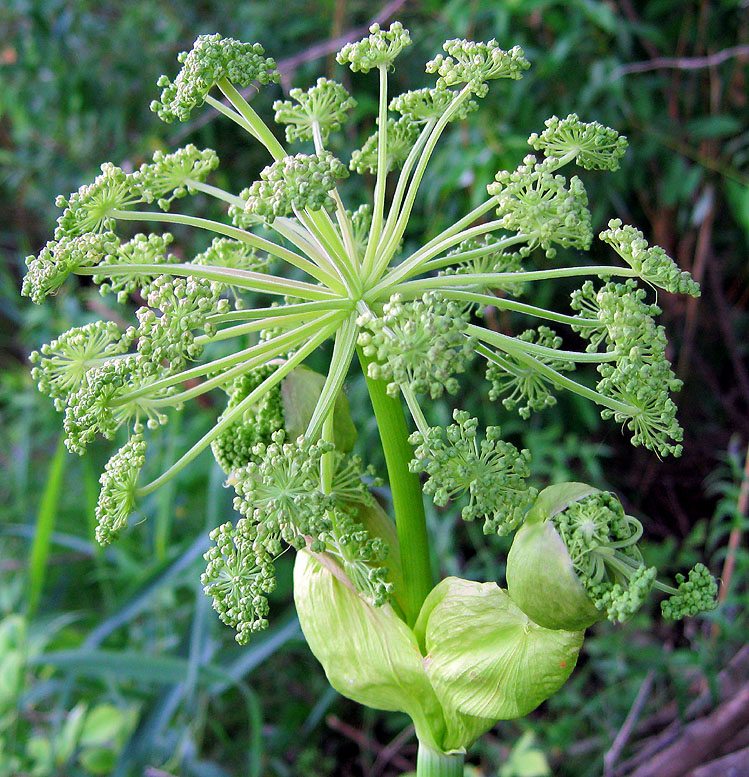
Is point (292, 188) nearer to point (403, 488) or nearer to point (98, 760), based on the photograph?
point (403, 488)

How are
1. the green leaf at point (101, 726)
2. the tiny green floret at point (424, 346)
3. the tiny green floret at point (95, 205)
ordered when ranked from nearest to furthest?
the tiny green floret at point (424, 346) → the tiny green floret at point (95, 205) → the green leaf at point (101, 726)

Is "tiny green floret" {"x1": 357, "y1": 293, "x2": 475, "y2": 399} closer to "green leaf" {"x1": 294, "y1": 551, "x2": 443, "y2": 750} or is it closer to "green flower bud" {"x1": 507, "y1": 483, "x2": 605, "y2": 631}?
"green flower bud" {"x1": 507, "y1": 483, "x2": 605, "y2": 631}

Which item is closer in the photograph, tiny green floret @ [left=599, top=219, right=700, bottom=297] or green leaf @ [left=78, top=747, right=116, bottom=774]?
tiny green floret @ [left=599, top=219, right=700, bottom=297]

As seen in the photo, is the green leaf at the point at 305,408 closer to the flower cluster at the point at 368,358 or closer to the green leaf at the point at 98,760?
the flower cluster at the point at 368,358

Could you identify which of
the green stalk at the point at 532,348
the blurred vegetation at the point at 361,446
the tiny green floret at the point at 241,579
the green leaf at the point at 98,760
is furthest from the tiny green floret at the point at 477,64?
the green leaf at the point at 98,760

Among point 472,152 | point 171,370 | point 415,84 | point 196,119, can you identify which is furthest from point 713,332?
point 171,370

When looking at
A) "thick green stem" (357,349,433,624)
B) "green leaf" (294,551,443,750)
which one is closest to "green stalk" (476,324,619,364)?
"thick green stem" (357,349,433,624)

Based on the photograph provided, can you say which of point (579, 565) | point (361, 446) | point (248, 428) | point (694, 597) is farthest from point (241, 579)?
point (361, 446)
